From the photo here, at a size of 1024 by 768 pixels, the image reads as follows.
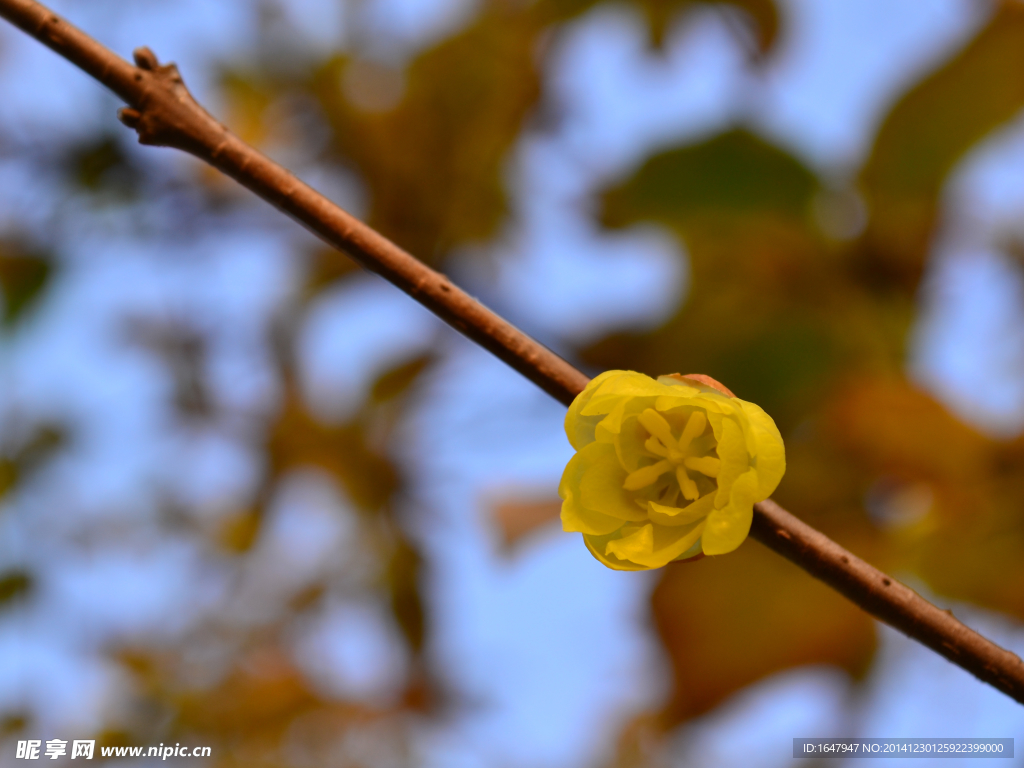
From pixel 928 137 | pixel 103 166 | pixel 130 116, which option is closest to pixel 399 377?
pixel 103 166

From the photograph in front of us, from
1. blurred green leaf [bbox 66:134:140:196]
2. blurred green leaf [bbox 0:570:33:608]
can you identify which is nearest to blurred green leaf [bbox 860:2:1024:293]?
blurred green leaf [bbox 66:134:140:196]

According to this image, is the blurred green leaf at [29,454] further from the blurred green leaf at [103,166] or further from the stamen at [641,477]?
the stamen at [641,477]

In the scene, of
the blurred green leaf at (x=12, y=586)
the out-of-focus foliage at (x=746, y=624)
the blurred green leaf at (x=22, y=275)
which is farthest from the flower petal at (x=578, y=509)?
the blurred green leaf at (x=12, y=586)

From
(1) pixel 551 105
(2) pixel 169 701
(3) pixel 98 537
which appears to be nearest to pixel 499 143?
(1) pixel 551 105

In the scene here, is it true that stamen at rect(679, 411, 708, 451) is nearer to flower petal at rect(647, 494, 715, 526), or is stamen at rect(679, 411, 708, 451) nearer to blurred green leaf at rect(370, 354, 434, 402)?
flower petal at rect(647, 494, 715, 526)

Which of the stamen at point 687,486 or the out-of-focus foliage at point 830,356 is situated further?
the out-of-focus foliage at point 830,356

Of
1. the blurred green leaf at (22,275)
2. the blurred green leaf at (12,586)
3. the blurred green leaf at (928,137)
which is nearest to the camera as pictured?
the blurred green leaf at (928,137)

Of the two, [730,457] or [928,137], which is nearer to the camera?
[730,457]

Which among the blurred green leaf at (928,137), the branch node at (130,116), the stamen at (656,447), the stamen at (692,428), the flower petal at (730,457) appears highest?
the blurred green leaf at (928,137)

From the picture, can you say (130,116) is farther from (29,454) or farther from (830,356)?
(29,454)
